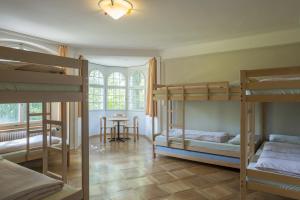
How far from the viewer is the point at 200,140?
4262mm

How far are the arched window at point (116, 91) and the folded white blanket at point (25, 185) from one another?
18.7ft

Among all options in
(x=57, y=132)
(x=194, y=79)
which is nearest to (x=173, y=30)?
(x=194, y=79)

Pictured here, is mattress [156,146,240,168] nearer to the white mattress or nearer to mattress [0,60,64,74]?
the white mattress

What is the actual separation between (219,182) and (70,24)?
145 inches

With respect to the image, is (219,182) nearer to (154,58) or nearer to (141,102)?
(154,58)

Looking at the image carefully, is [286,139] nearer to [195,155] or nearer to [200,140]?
[200,140]

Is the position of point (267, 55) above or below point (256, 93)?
above

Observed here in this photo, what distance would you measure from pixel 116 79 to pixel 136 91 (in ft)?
2.96

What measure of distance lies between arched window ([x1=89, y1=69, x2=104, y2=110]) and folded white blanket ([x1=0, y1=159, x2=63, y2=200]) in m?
5.22

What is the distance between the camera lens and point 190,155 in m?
4.27

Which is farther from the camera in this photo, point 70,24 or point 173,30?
point 173,30

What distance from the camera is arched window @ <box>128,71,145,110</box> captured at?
755 centimetres

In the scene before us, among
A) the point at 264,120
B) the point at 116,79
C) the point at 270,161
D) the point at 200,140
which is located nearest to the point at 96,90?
the point at 116,79

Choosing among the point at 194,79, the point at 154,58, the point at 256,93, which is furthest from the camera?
the point at 154,58
